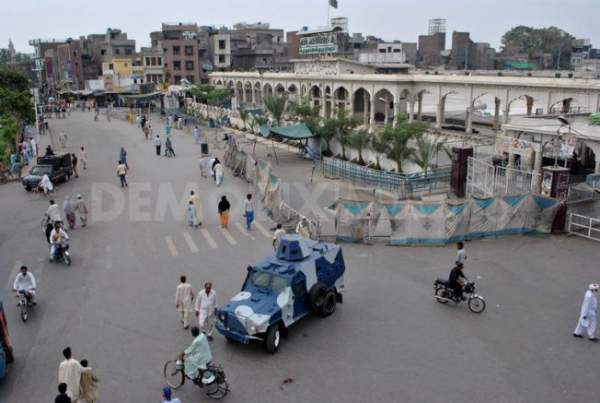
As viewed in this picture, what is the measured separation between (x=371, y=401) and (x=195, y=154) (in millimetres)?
30694

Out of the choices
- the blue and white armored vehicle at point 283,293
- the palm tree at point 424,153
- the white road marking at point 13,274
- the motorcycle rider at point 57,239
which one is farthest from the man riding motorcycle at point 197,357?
the palm tree at point 424,153

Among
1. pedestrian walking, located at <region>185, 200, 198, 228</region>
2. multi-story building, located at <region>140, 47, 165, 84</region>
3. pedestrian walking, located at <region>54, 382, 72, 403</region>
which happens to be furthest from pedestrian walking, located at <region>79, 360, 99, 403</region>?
multi-story building, located at <region>140, 47, 165, 84</region>

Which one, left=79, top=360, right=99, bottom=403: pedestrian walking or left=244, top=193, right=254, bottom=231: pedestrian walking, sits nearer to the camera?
left=79, top=360, right=99, bottom=403: pedestrian walking

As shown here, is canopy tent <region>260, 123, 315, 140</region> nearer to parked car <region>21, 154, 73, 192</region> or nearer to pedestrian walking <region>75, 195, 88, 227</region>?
parked car <region>21, 154, 73, 192</region>

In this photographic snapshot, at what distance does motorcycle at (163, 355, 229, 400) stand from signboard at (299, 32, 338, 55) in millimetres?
64913

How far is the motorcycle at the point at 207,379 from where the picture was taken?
985 centimetres

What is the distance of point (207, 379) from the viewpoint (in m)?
9.84

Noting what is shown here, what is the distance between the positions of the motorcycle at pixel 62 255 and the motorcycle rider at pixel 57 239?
0.09ft

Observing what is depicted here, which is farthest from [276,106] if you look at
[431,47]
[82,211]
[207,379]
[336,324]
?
[431,47]

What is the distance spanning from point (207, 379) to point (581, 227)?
1464 cm

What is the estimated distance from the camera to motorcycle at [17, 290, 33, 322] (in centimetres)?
1294

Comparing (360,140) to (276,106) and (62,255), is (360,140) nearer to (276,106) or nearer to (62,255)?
(276,106)

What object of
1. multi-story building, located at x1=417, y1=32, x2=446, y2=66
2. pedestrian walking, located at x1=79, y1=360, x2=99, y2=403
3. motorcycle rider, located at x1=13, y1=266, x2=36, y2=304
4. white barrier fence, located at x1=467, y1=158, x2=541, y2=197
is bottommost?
pedestrian walking, located at x1=79, y1=360, x2=99, y2=403

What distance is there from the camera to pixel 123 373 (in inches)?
420
